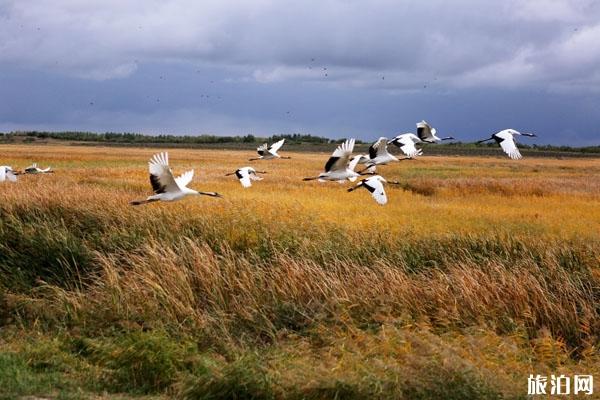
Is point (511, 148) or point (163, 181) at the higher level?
point (511, 148)

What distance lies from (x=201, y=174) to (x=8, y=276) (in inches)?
818

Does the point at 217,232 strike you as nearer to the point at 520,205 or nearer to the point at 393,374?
the point at 393,374

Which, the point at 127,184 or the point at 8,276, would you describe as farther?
the point at 127,184

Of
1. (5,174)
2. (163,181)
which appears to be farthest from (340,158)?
(5,174)

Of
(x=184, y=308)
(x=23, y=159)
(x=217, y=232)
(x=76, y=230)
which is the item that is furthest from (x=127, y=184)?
(x=23, y=159)

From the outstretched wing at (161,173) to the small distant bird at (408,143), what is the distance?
4.13 m

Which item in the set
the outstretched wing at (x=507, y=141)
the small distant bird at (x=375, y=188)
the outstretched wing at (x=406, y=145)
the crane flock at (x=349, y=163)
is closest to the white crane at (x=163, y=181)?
the crane flock at (x=349, y=163)

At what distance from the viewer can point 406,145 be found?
1433cm

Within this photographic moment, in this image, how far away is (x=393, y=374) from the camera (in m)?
9.07

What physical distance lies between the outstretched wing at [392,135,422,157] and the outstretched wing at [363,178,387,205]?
2.93ft

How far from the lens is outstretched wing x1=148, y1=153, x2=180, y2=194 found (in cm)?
1239

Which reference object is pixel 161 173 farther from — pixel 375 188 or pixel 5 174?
pixel 5 174

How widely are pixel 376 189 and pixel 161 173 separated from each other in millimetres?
4227

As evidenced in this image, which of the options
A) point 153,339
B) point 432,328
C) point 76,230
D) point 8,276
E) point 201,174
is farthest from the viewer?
point 201,174
